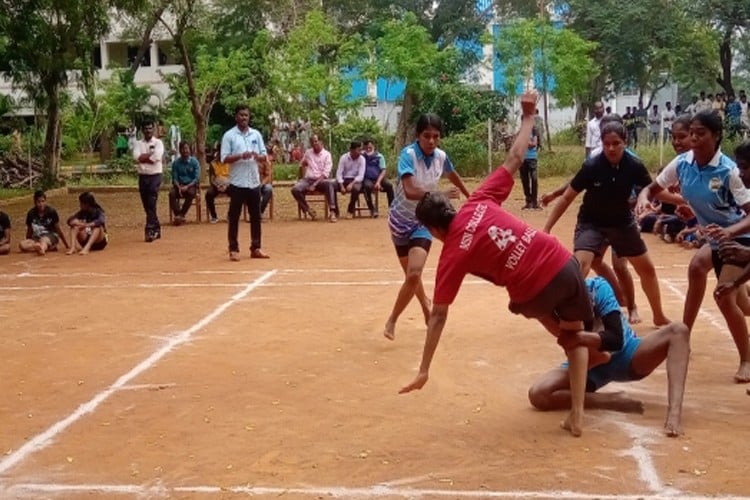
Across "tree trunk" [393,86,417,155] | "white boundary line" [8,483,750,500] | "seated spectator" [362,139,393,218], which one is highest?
"tree trunk" [393,86,417,155]

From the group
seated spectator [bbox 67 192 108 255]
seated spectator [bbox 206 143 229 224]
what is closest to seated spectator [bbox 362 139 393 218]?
seated spectator [bbox 206 143 229 224]

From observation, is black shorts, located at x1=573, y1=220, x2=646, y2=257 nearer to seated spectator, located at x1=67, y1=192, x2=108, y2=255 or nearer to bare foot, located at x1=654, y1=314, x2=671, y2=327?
bare foot, located at x1=654, y1=314, x2=671, y2=327

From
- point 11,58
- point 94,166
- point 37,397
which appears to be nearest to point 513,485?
point 37,397

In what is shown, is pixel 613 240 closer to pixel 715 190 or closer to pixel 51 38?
pixel 715 190

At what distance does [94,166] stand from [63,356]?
24926mm

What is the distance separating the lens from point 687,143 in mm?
7477

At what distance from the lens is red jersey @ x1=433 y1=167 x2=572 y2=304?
207 inches

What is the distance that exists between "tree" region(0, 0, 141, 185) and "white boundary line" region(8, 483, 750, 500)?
15.4 meters

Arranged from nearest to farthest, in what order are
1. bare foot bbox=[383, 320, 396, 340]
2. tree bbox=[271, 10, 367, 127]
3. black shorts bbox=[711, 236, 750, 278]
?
black shorts bbox=[711, 236, 750, 278] < bare foot bbox=[383, 320, 396, 340] < tree bbox=[271, 10, 367, 127]

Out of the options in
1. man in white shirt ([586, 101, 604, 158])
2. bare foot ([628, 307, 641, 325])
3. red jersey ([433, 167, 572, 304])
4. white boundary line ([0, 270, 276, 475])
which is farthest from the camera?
man in white shirt ([586, 101, 604, 158])

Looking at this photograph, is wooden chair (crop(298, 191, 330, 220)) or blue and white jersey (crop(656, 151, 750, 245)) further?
wooden chair (crop(298, 191, 330, 220))

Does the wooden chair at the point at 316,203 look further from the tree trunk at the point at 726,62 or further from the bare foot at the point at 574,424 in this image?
the tree trunk at the point at 726,62

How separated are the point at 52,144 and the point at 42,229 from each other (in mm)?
11554

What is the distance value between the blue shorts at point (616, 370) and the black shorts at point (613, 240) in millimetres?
2176
